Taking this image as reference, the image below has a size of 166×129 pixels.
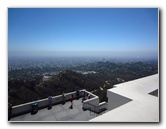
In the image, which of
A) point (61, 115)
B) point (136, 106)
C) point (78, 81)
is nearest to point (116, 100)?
point (136, 106)

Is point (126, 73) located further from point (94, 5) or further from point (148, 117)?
point (94, 5)

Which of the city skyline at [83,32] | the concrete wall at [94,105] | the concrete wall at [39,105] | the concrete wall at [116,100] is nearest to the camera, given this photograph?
the city skyline at [83,32]

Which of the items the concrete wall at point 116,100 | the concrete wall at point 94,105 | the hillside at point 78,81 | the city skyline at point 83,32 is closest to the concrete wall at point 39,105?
the hillside at point 78,81

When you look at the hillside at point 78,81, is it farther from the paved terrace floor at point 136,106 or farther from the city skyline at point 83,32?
the city skyline at point 83,32

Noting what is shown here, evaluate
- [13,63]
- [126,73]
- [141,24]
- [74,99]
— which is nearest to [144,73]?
[126,73]

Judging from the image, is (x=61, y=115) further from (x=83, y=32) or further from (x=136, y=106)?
(x=83, y=32)

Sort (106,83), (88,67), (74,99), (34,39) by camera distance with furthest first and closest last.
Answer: (74,99)
(106,83)
(88,67)
(34,39)
